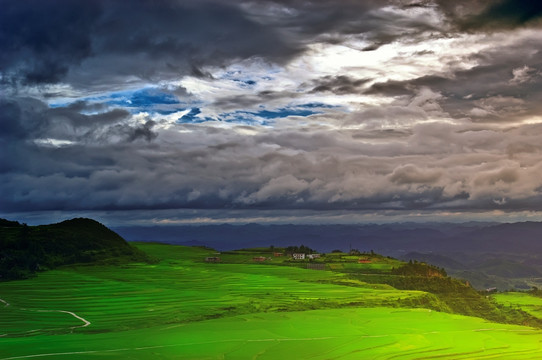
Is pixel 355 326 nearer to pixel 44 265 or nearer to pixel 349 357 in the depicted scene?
pixel 349 357

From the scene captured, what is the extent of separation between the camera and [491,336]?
94125 mm

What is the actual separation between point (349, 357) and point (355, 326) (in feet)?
83.6

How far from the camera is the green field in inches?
3056

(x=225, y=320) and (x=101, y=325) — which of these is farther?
(x=225, y=320)

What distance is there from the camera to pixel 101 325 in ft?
320

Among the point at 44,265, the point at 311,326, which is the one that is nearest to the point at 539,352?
the point at 311,326

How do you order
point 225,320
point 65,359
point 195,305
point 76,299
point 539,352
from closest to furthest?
point 65,359, point 539,352, point 225,320, point 195,305, point 76,299

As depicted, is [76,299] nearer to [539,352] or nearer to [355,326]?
[355,326]

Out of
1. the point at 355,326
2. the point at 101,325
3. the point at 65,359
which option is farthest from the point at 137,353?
the point at 355,326

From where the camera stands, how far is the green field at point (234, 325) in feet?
255

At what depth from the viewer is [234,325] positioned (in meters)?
98.7

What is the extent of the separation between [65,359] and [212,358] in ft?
65.6

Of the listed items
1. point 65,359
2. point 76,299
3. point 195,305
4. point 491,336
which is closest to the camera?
point 65,359

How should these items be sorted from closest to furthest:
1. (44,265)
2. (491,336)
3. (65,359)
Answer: (65,359), (491,336), (44,265)
